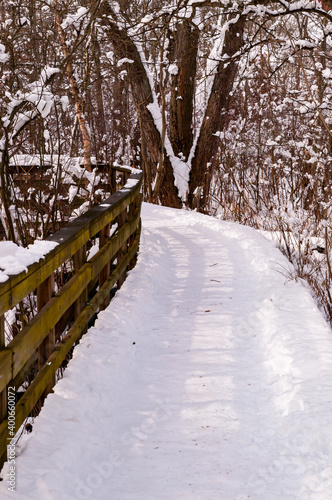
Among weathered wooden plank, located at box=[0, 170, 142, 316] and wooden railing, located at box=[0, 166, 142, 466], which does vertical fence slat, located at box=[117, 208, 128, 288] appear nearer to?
weathered wooden plank, located at box=[0, 170, 142, 316]

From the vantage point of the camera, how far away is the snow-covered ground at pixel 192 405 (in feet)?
8.95

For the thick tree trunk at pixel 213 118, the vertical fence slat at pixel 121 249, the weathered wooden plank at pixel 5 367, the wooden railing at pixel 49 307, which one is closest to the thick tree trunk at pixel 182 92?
the thick tree trunk at pixel 213 118

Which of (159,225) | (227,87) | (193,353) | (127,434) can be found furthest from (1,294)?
(227,87)

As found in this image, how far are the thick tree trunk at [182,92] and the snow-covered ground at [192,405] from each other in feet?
24.6

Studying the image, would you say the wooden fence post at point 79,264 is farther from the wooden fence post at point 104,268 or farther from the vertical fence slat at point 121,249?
Result: the vertical fence slat at point 121,249

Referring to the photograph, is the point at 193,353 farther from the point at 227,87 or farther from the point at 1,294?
the point at 227,87

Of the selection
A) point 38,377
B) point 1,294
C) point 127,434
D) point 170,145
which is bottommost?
point 127,434

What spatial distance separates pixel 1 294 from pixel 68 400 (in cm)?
126

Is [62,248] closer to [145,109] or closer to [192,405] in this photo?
[192,405]

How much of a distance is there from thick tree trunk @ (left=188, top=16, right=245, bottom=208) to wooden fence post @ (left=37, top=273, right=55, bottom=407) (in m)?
9.31

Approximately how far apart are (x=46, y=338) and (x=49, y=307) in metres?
0.31

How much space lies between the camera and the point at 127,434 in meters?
3.24

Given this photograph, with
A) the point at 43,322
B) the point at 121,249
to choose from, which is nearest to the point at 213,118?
the point at 121,249

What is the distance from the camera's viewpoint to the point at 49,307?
10.4 feet
